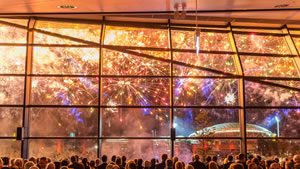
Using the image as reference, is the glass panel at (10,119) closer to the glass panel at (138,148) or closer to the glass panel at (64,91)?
the glass panel at (64,91)

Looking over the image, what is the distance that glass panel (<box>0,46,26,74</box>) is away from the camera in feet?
52.1

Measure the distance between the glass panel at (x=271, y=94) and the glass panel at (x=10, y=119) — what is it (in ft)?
24.8

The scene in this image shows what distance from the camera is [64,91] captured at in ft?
52.4

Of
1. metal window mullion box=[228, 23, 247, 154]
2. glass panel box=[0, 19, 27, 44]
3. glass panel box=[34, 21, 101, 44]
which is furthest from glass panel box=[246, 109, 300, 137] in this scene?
glass panel box=[0, 19, 27, 44]

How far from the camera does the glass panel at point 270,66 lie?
16.5 m

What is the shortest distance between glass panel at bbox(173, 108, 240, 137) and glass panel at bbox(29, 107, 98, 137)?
110 inches

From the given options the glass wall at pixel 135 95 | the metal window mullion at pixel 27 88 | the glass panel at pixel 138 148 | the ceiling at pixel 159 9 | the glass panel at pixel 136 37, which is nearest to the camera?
the ceiling at pixel 159 9

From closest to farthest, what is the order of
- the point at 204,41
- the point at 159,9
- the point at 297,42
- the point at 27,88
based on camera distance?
1. the point at 159,9
2. the point at 27,88
3. the point at 204,41
4. the point at 297,42

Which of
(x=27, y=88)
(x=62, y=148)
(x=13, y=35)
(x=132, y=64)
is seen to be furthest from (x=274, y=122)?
→ (x=13, y=35)

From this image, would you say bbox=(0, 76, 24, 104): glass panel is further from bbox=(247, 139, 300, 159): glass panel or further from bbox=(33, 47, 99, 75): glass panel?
bbox=(247, 139, 300, 159): glass panel

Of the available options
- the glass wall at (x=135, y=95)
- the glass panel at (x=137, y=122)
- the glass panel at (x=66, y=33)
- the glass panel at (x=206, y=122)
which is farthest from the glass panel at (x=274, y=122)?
the glass panel at (x=66, y=33)

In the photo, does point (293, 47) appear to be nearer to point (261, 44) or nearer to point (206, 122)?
point (261, 44)

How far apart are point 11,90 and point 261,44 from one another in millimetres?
8725

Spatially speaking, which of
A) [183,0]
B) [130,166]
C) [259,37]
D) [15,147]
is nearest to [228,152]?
[259,37]
